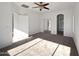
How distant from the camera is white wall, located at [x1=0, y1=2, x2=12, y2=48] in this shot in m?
3.19

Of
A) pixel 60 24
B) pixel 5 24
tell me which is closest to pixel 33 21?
pixel 60 24

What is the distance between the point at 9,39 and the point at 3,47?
0.47 m

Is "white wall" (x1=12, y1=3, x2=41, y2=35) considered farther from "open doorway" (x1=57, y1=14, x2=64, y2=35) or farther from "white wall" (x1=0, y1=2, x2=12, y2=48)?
"white wall" (x1=0, y1=2, x2=12, y2=48)

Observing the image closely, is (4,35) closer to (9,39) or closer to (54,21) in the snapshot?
(9,39)

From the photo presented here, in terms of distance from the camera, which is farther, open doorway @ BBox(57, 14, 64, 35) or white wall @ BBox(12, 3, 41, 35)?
open doorway @ BBox(57, 14, 64, 35)

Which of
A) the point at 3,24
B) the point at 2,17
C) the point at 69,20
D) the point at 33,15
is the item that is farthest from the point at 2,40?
the point at 69,20

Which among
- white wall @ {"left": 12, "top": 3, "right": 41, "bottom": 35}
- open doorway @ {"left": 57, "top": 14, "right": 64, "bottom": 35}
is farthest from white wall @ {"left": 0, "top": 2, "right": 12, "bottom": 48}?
open doorway @ {"left": 57, "top": 14, "right": 64, "bottom": 35}

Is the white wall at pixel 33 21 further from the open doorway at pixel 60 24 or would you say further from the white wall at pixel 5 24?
the white wall at pixel 5 24

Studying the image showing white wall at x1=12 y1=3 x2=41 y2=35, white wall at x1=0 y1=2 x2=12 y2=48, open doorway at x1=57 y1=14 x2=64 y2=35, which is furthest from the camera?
open doorway at x1=57 y1=14 x2=64 y2=35

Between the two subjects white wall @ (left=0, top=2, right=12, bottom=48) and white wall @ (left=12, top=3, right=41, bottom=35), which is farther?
white wall @ (left=12, top=3, right=41, bottom=35)

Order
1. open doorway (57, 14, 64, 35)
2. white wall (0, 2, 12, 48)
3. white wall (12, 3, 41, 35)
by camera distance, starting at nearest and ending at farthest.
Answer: white wall (0, 2, 12, 48)
white wall (12, 3, 41, 35)
open doorway (57, 14, 64, 35)

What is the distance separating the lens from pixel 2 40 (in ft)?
10.7

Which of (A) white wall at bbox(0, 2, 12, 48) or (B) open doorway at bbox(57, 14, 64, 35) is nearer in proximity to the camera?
(A) white wall at bbox(0, 2, 12, 48)

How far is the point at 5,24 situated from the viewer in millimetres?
3369
